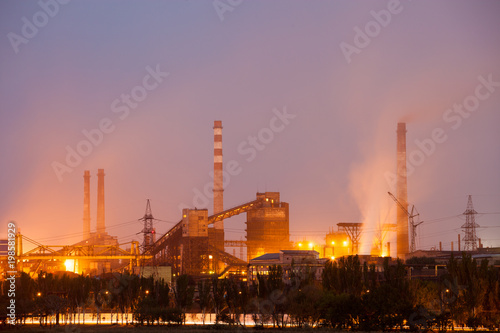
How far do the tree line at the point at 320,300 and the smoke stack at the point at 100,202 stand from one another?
391 ft

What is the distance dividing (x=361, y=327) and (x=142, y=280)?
27.1 metres

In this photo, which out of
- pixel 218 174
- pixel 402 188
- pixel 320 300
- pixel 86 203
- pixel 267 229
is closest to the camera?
pixel 320 300

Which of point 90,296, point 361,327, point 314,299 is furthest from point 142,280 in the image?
point 361,327

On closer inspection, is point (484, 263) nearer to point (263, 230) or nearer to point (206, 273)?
point (206, 273)

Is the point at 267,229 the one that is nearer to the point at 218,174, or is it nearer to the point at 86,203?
the point at 218,174

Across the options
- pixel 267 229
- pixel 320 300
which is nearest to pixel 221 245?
pixel 267 229

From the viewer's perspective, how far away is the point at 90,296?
254 feet

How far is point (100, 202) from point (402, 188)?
97.4 metres

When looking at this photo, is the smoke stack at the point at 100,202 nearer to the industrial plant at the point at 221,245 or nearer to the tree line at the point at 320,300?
the industrial plant at the point at 221,245

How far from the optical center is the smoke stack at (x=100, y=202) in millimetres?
192125

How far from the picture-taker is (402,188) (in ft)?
450

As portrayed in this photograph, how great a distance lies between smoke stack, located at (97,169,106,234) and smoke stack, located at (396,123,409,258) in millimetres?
94375

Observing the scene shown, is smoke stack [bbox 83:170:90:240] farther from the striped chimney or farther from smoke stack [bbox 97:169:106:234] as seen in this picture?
the striped chimney

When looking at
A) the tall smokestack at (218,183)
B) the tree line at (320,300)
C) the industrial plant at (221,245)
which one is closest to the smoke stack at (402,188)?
the industrial plant at (221,245)
